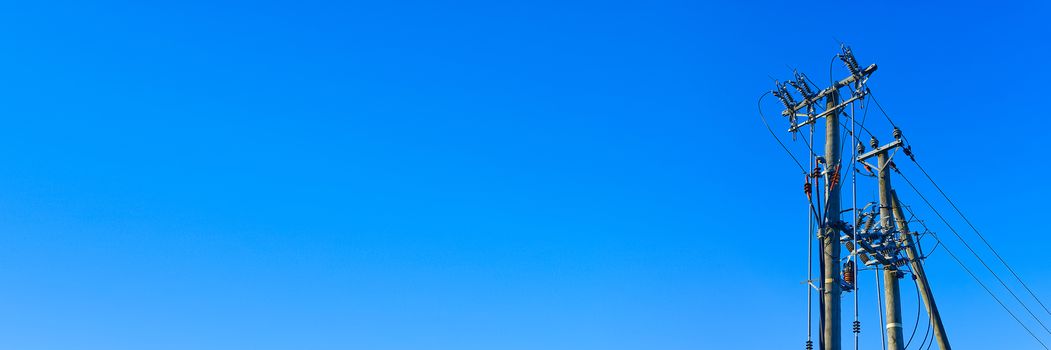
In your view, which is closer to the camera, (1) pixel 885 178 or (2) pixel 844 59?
(2) pixel 844 59

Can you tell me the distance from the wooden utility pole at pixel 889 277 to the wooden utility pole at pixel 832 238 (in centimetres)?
546

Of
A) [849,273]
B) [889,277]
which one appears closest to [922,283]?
[889,277]

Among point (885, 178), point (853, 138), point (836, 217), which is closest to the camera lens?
point (836, 217)

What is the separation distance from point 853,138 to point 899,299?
7.55m

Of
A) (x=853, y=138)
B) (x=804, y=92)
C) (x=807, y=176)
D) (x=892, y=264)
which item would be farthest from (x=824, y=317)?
(x=892, y=264)

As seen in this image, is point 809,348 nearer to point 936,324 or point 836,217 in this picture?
point 836,217

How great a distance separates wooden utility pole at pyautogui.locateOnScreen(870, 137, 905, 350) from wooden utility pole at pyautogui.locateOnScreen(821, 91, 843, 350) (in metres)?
5.46

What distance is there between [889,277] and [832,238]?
8.38 metres

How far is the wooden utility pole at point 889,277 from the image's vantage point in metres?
22.8

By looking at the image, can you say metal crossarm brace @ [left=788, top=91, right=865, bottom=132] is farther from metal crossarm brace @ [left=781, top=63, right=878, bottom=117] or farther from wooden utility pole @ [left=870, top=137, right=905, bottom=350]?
wooden utility pole @ [left=870, top=137, right=905, bottom=350]

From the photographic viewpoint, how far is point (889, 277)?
24.1 metres

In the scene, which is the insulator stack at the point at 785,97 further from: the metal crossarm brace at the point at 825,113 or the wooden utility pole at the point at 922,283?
the wooden utility pole at the point at 922,283

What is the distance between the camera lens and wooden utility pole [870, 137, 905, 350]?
2275 centimetres

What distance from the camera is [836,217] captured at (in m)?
17.9
